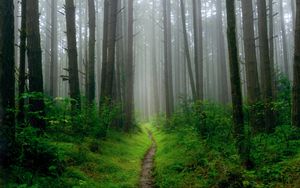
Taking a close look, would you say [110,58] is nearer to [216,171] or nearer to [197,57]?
[197,57]

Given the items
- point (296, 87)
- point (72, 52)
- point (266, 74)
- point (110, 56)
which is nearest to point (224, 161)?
point (296, 87)

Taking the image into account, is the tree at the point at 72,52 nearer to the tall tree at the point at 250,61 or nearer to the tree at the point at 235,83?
the tall tree at the point at 250,61

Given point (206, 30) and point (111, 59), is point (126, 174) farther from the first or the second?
point (206, 30)

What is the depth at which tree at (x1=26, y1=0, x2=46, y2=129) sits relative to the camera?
9.55 meters

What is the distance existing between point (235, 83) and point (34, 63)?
542 centimetres

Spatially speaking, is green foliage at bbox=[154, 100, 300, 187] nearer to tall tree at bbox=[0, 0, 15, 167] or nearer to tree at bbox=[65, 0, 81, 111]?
tall tree at bbox=[0, 0, 15, 167]

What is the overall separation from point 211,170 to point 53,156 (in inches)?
136

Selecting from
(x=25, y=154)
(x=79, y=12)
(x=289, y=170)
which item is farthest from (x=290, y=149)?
(x=79, y=12)

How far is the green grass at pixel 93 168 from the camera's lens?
7055mm

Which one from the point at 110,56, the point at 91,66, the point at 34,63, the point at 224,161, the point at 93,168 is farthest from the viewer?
the point at 110,56

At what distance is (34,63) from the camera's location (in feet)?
32.6

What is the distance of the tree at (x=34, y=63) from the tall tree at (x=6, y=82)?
2319 mm

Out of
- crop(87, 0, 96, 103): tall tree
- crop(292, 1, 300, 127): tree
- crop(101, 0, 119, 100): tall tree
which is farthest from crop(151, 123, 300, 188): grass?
crop(101, 0, 119, 100): tall tree

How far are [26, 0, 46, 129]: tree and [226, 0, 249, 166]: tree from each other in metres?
4.78
